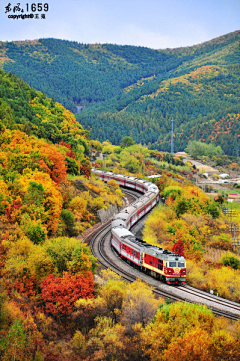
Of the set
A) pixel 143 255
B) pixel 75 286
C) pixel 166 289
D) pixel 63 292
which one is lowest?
pixel 166 289

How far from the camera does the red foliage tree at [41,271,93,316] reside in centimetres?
2544

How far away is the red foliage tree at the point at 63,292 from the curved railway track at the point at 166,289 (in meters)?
8.21

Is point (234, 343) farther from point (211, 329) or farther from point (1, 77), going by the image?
point (1, 77)

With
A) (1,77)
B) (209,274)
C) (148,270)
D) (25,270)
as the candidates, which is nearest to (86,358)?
(25,270)

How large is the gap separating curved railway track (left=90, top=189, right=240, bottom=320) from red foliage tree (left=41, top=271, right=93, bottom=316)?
26.9 feet

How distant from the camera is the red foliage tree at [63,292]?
25438 mm

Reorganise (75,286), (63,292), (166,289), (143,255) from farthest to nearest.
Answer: (143,255)
(166,289)
(75,286)
(63,292)

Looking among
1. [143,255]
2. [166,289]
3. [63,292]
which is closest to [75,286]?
[63,292]

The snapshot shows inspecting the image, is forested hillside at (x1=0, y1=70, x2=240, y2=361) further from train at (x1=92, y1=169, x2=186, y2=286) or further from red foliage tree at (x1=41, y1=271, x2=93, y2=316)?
train at (x1=92, y1=169, x2=186, y2=286)

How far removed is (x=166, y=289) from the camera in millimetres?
32094

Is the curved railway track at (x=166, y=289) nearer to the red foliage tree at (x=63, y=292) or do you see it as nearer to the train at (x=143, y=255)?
the train at (x=143, y=255)

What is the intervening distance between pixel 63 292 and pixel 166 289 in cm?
1082

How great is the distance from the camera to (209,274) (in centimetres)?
3625

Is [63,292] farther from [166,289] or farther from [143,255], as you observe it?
[143,255]
